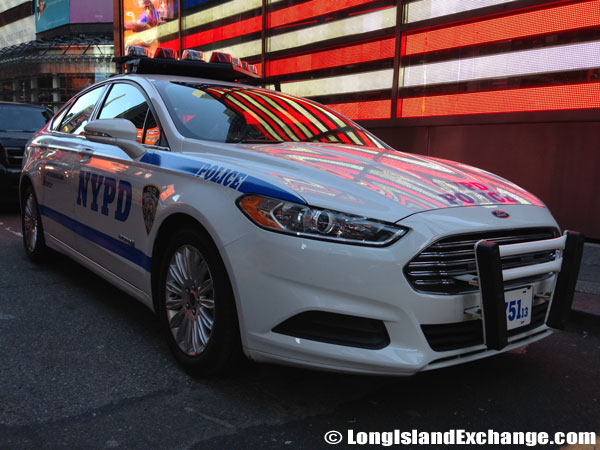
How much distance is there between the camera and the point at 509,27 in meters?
6.71

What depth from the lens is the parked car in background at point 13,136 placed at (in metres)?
8.13

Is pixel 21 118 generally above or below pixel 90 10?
below

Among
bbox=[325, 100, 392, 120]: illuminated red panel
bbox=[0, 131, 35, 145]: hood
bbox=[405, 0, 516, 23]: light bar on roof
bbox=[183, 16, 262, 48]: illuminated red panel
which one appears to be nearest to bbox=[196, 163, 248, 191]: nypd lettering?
bbox=[405, 0, 516, 23]: light bar on roof

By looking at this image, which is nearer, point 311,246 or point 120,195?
point 311,246

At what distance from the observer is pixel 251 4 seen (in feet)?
35.7

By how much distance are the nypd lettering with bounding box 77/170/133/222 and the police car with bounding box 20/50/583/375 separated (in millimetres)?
24

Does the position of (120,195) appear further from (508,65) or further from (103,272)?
(508,65)

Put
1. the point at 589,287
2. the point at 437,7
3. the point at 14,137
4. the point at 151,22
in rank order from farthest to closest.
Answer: the point at 151,22, the point at 14,137, the point at 437,7, the point at 589,287

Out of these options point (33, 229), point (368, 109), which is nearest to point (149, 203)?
point (33, 229)

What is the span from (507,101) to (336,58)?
3.34 metres

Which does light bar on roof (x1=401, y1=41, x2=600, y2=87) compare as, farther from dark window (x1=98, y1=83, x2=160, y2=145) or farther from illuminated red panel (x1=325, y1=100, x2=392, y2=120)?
dark window (x1=98, y1=83, x2=160, y2=145)

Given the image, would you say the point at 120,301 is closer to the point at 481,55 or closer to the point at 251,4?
the point at 481,55

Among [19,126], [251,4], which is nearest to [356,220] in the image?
[19,126]

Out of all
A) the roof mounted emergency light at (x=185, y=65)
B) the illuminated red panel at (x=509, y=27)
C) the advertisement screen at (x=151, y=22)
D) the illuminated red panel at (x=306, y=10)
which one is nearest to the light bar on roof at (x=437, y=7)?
the illuminated red panel at (x=509, y=27)
